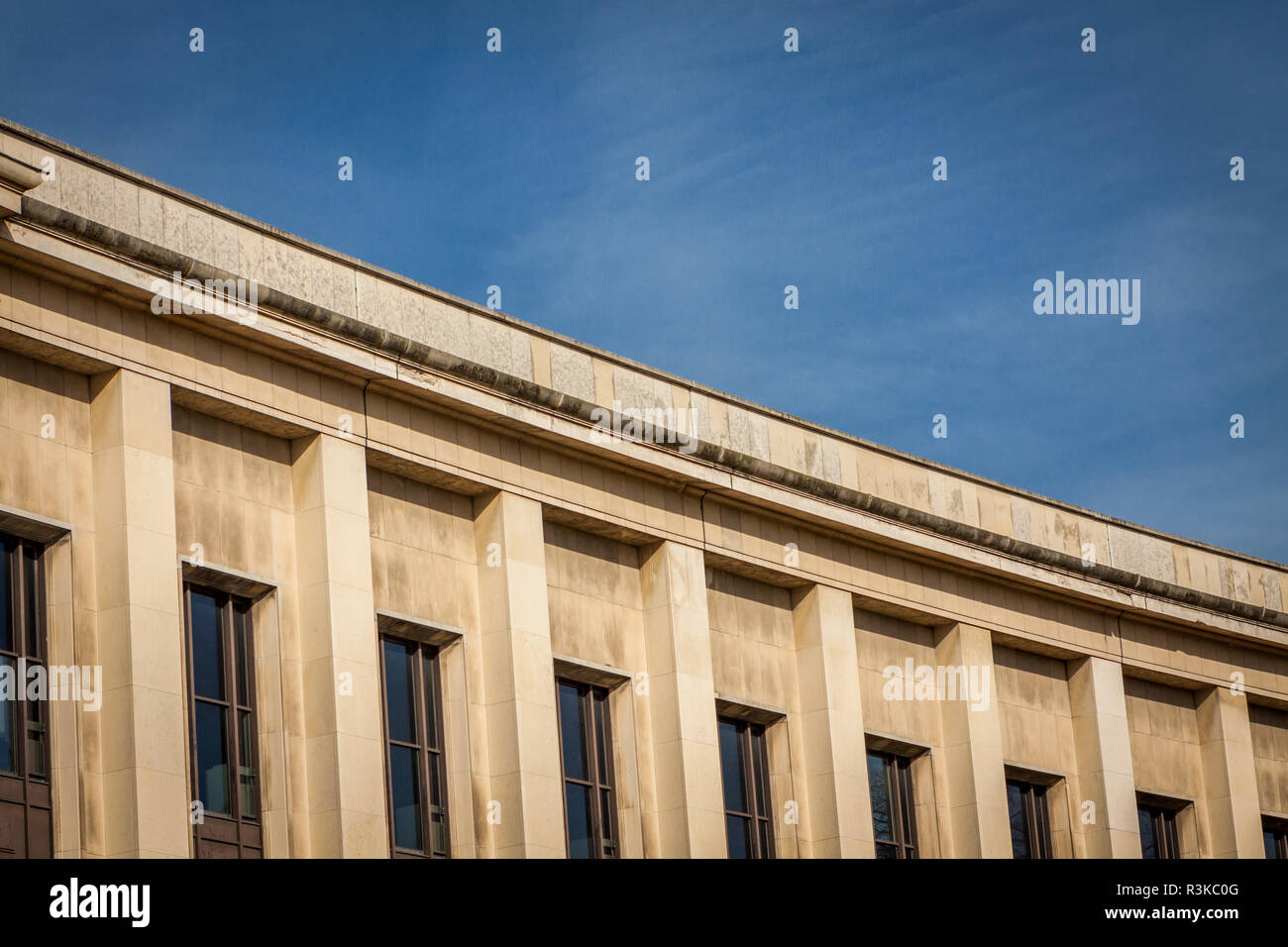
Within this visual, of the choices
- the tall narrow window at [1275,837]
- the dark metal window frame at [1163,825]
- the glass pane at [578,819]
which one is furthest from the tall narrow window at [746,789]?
the tall narrow window at [1275,837]

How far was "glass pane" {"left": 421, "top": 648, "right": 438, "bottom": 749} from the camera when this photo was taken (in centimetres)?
2919

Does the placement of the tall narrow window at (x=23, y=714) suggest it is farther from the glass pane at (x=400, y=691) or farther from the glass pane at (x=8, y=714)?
the glass pane at (x=400, y=691)

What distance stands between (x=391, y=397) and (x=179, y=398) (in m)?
3.35

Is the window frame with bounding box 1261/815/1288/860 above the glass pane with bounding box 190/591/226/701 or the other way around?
the other way around

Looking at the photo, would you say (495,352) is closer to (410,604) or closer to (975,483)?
(410,604)

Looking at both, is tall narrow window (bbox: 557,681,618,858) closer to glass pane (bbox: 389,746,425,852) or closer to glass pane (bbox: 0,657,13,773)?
glass pane (bbox: 389,746,425,852)

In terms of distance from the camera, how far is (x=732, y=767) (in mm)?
32875

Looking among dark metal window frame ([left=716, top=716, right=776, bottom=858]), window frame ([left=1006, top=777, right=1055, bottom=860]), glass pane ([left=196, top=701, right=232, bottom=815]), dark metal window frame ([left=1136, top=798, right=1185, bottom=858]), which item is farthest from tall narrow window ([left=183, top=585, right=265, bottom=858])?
dark metal window frame ([left=1136, top=798, right=1185, bottom=858])

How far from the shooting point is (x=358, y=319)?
28.9 m

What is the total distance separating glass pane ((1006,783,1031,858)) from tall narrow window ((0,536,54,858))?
57.5 feet

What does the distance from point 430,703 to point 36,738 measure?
6235 mm
